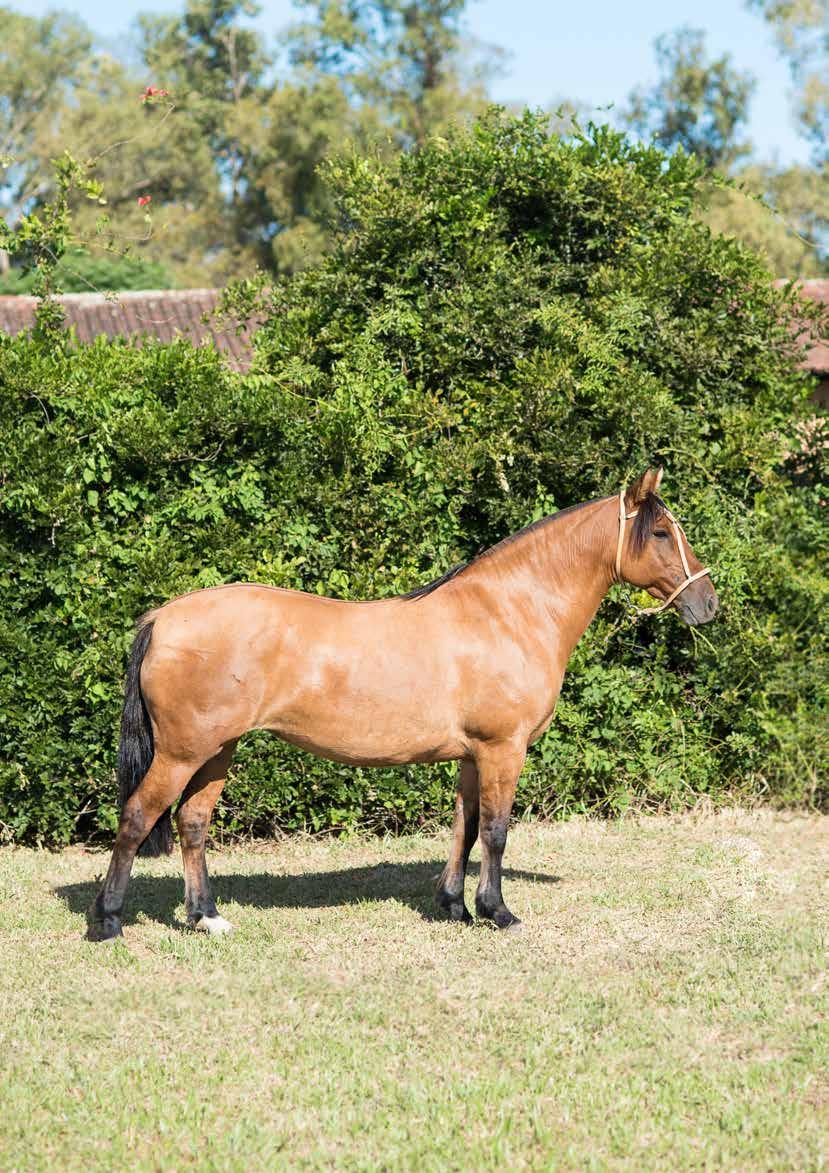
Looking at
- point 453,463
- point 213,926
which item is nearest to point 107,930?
point 213,926

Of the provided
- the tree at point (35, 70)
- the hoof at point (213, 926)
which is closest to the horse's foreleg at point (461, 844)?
the hoof at point (213, 926)

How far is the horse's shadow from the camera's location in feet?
20.7

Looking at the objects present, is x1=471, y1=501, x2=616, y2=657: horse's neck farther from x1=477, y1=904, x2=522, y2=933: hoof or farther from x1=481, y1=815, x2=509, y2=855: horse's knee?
x1=477, y1=904, x2=522, y2=933: hoof

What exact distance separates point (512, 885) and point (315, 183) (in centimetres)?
3318

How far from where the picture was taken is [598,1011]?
15.8ft

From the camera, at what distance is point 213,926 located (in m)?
5.74

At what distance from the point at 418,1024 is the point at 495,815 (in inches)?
51.4

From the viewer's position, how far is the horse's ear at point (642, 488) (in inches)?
224

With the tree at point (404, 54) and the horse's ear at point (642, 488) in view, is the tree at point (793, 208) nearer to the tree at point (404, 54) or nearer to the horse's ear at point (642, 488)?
the tree at point (404, 54)

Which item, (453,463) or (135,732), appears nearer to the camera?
(135,732)

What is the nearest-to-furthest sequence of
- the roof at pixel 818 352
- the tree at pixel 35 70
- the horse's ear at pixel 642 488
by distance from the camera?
the horse's ear at pixel 642 488 → the roof at pixel 818 352 → the tree at pixel 35 70

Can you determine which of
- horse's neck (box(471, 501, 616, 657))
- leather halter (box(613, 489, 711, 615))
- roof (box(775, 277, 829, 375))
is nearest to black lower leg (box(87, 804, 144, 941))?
horse's neck (box(471, 501, 616, 657))

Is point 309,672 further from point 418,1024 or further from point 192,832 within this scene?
point 418,1024

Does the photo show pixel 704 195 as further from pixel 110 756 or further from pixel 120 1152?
pixel 120 1152
